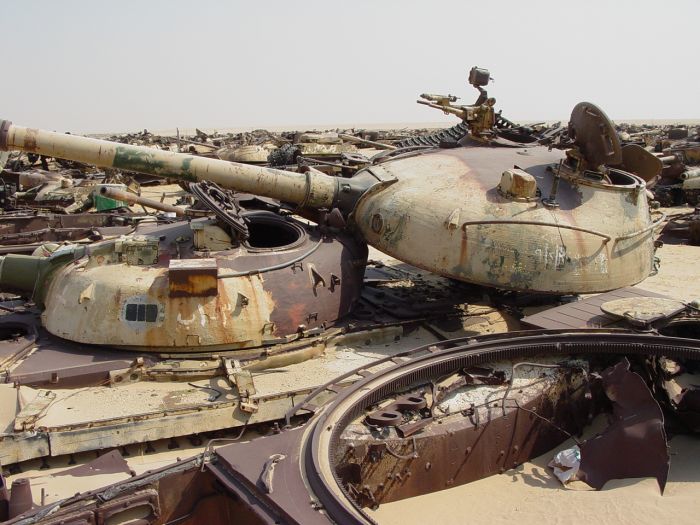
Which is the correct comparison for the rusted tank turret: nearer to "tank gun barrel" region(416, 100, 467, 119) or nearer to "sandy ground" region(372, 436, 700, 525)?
"tank gun barrel" region(416, 100, 467, 119)

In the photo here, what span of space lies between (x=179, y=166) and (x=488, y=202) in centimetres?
360

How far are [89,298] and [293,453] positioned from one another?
138 inches

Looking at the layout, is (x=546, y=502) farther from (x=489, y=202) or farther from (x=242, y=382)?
(x=489, y=202)

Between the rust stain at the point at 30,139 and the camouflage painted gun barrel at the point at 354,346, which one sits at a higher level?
the rust stain at the point at 30,139

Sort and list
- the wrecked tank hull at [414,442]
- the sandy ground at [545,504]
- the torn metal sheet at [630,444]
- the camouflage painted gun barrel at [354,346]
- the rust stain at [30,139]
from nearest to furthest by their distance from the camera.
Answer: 1. the wrecked tank hull at [414,442]
2. the camouflage painted gun barrel at [354,346]
3. the sandy ground at [545,504]
4. the torn metal sheet at [630,444]
5. the rust stain at [30,139]

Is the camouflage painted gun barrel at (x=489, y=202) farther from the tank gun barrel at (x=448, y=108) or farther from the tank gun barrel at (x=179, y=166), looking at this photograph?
the tank gun barrel at (x=448, y=108)

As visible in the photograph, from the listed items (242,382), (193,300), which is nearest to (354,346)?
(242,382)

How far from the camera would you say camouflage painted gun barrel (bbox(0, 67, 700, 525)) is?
5.32m

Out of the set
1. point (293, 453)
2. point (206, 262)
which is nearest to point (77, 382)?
point (206, 262)

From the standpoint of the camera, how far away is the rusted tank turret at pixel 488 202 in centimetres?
791

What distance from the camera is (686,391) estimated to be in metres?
6.84

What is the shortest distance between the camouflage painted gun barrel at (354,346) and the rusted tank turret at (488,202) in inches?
1.1

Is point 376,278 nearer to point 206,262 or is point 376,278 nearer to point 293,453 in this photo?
point 206,262

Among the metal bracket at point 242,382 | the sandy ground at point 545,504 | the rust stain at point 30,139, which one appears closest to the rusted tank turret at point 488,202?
the rust stain at point 30,139
